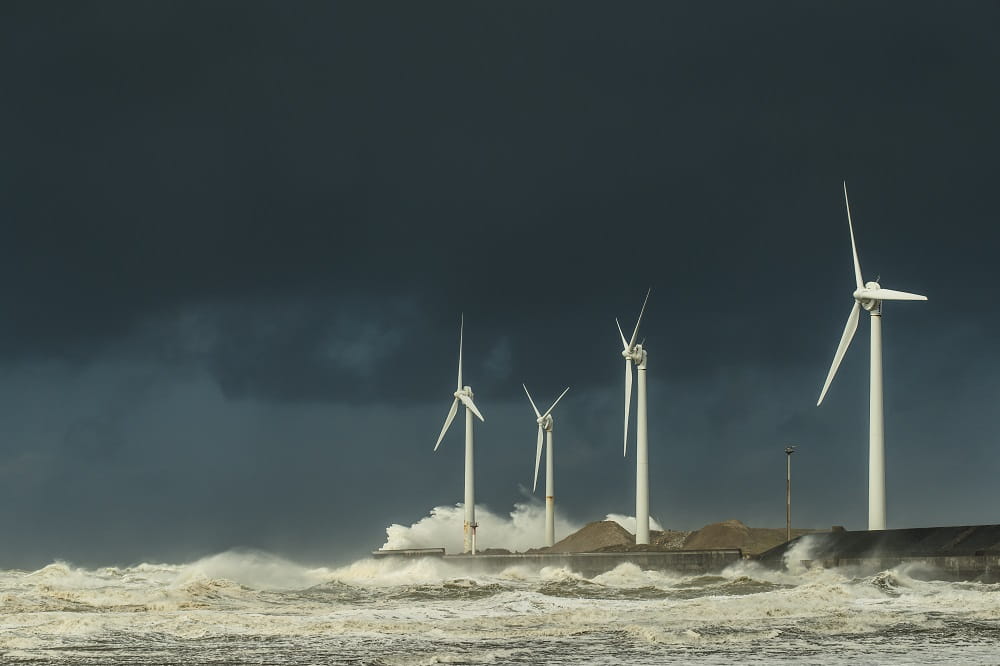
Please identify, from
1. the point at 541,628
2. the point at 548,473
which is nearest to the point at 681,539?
the point at 548,473

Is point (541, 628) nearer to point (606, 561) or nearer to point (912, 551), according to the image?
point (912, 551)

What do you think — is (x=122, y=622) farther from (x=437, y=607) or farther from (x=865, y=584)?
(x=865, y=584)

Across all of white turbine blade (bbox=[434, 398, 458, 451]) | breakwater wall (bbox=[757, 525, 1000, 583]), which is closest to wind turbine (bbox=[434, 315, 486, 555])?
white turbine blade (bbox=[434, 398, 458, 451])

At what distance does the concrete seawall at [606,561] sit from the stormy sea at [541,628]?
18041 millimetres

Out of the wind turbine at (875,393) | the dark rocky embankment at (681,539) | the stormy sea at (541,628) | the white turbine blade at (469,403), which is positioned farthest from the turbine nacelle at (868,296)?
the white turbine blade at (469,403)

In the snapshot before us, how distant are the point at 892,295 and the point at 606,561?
3121 cm

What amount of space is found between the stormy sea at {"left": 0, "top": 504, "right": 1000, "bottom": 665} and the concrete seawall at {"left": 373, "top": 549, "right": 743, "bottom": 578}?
710 inches

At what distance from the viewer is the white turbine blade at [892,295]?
76.0 metres

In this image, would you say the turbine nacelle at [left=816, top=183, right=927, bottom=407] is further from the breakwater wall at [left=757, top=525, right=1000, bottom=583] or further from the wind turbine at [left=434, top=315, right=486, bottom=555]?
the wind turbine at [left=434, top=315, right=486, bottom=555]

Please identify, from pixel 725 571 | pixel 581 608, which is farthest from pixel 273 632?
pixel 725 571

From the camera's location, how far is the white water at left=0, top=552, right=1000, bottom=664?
28641mm

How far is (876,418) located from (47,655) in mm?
56050

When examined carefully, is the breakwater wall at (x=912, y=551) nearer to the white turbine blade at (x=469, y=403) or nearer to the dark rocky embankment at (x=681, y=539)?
the dark rocky embankment at (x=681, y=539)

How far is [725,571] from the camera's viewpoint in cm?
8231
